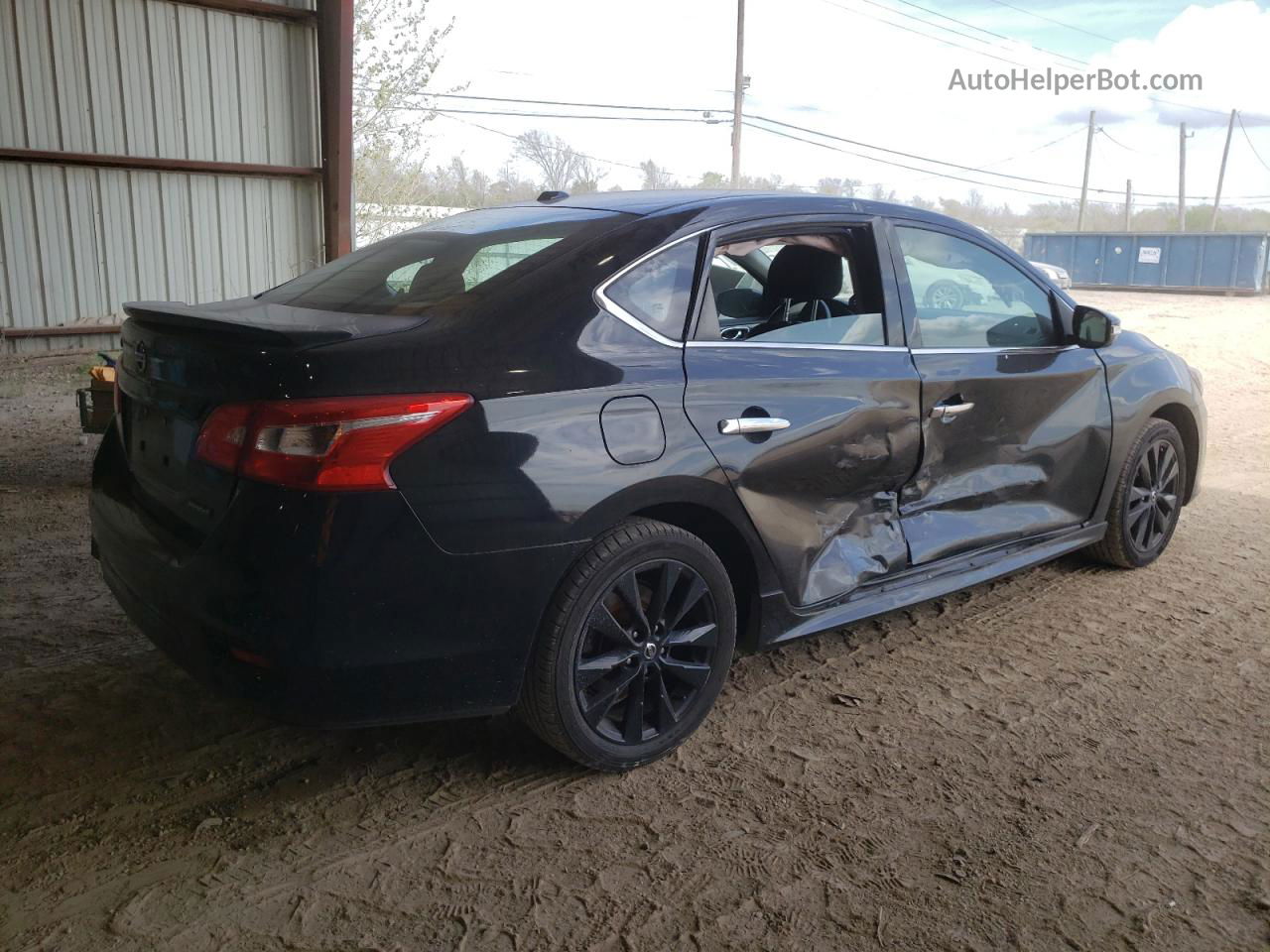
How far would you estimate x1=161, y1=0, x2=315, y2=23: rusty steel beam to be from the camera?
32.3ft

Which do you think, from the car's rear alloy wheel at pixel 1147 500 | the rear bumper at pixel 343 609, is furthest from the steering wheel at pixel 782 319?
the car's rear alloy wheel at pixel 1147 500

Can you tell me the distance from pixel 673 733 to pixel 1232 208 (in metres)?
65.6

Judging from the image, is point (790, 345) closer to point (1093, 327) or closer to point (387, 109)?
point (1093, 327)

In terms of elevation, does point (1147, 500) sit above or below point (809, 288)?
below

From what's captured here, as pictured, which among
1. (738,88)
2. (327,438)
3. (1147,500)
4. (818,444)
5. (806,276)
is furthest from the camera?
(738,88)

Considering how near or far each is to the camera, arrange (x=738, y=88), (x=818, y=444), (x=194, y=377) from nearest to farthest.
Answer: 1. (x=194, y=377)
2. (x=818, y=444)
3. (x=738, y=88)

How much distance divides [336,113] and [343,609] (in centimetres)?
884

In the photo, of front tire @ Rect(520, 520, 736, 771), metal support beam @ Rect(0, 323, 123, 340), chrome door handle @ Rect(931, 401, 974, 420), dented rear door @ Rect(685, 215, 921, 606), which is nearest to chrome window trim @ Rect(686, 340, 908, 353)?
dented rear door @ Rect(685, 215, 921, 606)

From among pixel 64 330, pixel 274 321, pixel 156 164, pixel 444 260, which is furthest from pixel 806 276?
pixel 64 330

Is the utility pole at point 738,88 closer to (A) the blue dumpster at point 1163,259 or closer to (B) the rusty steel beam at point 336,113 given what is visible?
(A) the blue dumpster at point 1163,259

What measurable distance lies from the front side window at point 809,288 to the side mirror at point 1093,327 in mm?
1186

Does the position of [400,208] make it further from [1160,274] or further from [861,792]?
[1160,274]

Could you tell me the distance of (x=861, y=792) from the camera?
300 centimetres

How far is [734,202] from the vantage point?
3.39 meters
